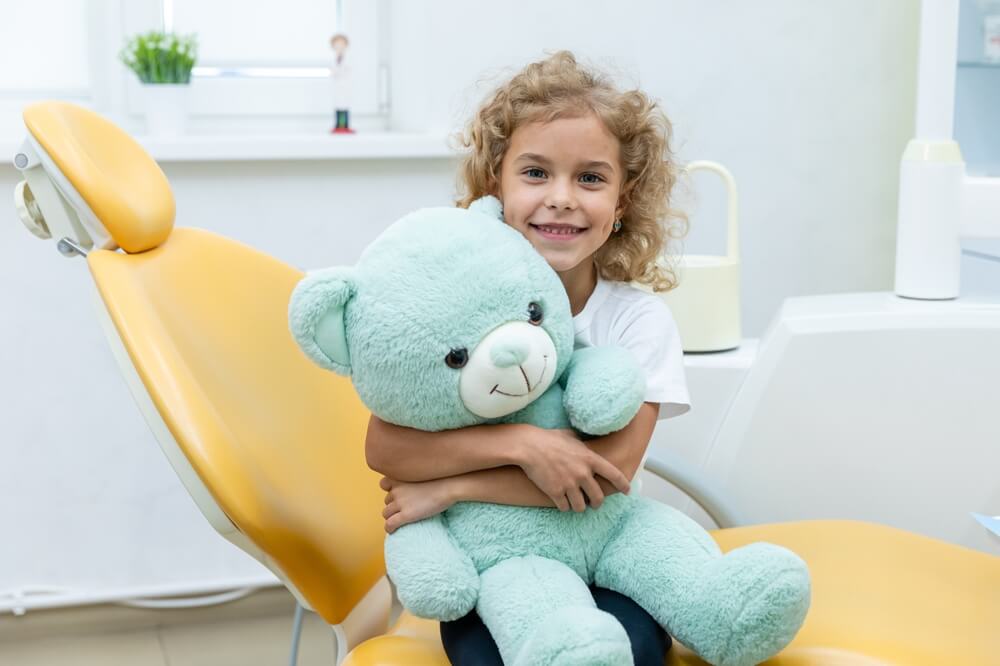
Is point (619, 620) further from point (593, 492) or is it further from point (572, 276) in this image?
point (572, 276)

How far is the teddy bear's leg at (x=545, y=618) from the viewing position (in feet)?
2.68

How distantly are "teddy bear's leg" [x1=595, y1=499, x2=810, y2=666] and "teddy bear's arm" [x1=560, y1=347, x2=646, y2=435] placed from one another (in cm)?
10

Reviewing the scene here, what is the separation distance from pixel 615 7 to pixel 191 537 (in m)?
1.05

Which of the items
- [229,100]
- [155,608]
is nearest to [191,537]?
[155,608]

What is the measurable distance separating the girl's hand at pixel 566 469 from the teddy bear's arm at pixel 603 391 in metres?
0.02

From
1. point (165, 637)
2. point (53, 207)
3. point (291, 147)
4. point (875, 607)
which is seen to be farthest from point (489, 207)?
point (165, 637)

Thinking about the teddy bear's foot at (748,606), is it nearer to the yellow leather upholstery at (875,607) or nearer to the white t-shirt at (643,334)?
the yellow leather upholstery at (875,607)

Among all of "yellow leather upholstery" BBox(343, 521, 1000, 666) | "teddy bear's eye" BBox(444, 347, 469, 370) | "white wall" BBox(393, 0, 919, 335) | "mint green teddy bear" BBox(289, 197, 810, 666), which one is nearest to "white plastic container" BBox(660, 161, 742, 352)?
"yellow leather upholstery" BBox(343, 521, 1000, 666)

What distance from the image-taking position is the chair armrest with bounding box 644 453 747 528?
1375 mm

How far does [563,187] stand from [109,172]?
40cm

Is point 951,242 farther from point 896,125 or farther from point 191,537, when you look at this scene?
point 191,537

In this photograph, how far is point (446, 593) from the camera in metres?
0.91

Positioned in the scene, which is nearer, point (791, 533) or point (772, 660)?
point (772, 660)

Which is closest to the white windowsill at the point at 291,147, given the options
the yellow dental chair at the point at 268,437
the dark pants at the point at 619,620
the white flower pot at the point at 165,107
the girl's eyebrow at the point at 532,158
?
the white flower pot at the point at 165,107
